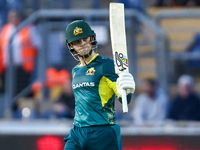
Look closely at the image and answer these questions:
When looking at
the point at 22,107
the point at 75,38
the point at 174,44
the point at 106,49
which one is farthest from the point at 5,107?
the point at 75,38

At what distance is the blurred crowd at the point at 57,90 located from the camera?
625 cm

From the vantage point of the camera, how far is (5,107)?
7191mm

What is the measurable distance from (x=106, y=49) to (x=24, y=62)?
1661mm

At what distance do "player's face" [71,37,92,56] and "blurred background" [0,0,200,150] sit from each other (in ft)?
9.08

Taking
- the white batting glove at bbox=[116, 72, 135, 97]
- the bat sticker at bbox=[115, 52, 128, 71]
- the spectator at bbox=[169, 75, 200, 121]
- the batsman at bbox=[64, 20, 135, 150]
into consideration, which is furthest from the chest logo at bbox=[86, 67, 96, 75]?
the spectator at bbox=[169, 75, 200, 121]

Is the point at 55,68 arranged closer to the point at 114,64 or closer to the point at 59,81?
the point at 59,81

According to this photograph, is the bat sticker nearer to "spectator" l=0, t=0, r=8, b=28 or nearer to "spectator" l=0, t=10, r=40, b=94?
"spectator" l=0, t=10, r=40, b=94

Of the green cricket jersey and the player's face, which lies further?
the player's face

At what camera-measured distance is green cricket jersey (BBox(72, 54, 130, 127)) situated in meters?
3.43

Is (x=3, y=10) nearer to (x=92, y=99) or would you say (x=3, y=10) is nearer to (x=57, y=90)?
(x=57, y=90)

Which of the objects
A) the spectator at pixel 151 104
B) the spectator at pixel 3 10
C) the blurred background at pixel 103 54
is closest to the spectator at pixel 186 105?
the blurred background at pixel 103 54

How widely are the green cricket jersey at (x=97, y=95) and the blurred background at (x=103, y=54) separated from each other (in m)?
2.71

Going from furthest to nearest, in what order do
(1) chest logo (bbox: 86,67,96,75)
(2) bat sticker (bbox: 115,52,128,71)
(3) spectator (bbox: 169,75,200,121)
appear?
(3) spectator (bbox: 169,75,200,121) → (1) chest logo (bbox: 86,67,96,75) → (2) bat sticker (bbox: 115,52,128,71)

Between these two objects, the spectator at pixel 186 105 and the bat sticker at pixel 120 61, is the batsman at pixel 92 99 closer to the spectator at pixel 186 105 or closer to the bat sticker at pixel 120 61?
the bat sticker at pixel 120 61
